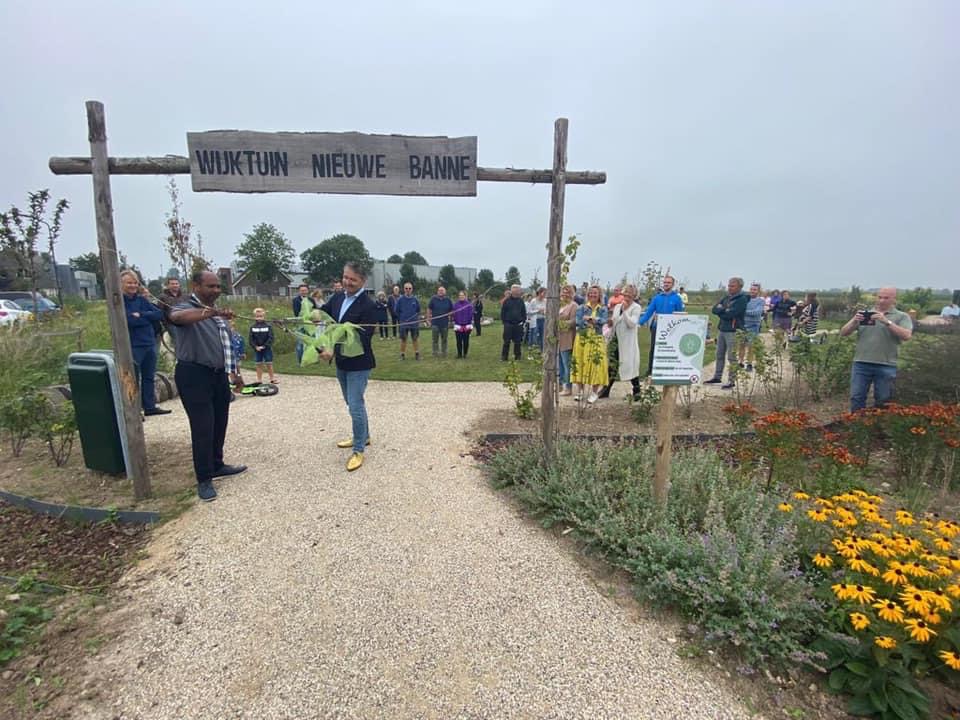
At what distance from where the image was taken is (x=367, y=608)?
2645mm

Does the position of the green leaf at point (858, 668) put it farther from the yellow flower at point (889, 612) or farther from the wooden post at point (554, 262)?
the wooden post at point (554, 262)

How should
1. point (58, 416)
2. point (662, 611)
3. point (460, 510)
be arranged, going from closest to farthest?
1. point (662, 611)
2. point (460, 510)
3. point (58, 416)

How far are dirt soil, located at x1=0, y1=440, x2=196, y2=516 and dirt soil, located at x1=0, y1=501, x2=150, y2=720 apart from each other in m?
0.23

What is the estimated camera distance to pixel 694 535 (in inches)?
116

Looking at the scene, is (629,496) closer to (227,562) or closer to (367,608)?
(367,608)

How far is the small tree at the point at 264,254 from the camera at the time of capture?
197ft

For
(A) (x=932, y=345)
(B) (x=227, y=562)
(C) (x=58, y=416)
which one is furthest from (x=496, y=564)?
(A) (x=932, y=345)

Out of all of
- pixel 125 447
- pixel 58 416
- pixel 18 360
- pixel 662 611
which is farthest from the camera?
pixel 18 360

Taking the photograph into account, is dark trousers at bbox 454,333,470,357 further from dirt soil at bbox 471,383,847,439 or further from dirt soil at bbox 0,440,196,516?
dirt soil at bbox 0,440,196,516

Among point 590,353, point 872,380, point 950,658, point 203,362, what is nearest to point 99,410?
point 203,362

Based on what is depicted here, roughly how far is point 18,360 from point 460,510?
26.0 feet

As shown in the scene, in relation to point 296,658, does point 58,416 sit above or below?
above

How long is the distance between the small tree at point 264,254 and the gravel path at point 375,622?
6325 cm

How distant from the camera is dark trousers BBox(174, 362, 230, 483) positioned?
3.77 meters
